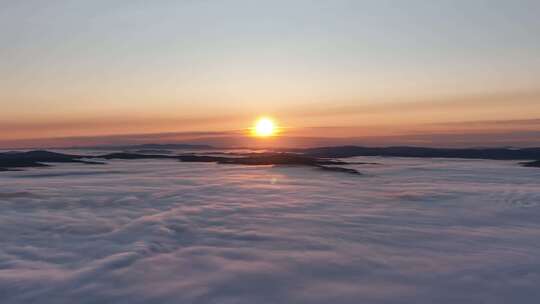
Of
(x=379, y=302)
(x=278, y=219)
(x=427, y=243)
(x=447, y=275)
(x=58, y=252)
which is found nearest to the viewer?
(x=379, y=302)

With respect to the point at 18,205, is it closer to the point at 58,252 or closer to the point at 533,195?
the point at 58,252

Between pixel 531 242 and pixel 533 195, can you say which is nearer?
pixel 531 242

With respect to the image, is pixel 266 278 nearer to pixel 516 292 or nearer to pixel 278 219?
pixel 516 292

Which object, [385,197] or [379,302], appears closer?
[379,302]

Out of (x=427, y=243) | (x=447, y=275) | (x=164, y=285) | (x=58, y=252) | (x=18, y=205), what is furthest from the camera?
(x=18, y=205)

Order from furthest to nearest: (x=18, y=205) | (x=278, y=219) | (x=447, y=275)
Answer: (x=18, y=205), (x=278, y=219), (x=447, y=275)

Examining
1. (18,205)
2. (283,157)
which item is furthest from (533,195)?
(283,157)

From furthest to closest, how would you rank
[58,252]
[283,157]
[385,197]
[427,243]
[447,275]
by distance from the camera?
[283,157], [385,197], [427,243], [58,252], [447,275]

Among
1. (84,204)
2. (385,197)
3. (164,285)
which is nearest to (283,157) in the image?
(385,197)
